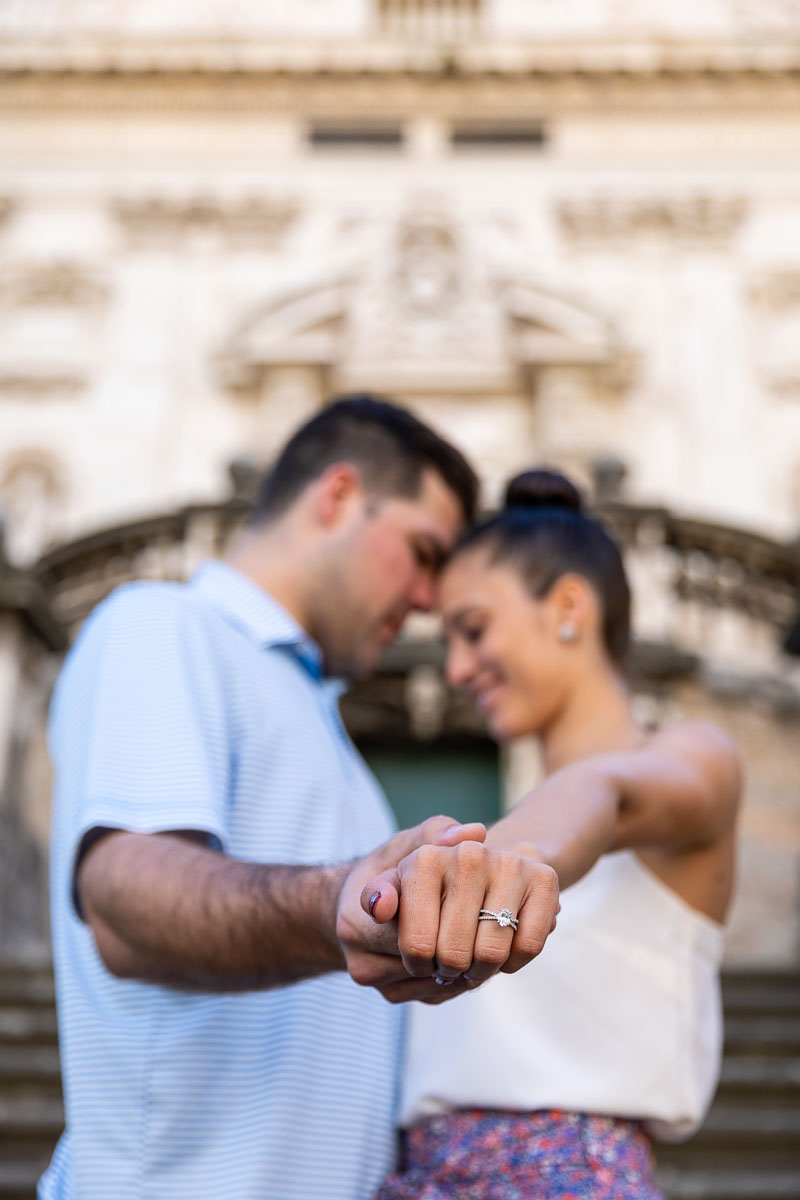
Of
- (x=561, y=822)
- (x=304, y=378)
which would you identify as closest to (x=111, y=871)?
(x=561, y=822)

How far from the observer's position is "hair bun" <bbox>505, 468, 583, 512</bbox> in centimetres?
210

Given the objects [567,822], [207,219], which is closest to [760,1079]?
[567,822]

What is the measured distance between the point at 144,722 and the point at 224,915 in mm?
340

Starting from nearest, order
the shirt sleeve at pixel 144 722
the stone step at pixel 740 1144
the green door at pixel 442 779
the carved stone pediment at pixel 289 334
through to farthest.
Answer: the shirt sleeve at pixel 144 722 < the stone step at pixel 740 1144 < the green door at pixel 442 779 < the carved stone pediment at pixel 289 334

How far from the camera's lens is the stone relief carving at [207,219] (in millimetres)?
13633

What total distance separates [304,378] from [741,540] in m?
5.92

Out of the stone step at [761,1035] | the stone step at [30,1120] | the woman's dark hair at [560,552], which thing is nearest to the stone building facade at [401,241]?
the stone step at [761,1035]

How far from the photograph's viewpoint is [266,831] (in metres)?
1.51

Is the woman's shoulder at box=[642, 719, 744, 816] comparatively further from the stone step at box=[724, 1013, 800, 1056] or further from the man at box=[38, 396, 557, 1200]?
the stone step at box=[724, 1013, 800, 1056]

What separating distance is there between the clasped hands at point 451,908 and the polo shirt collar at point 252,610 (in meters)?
0.82

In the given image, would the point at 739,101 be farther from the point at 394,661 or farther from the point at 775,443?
the point at 394,661

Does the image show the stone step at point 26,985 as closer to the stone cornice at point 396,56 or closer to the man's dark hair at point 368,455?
the man's dark hair at point 368,455

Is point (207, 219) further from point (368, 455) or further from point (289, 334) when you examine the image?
point (368, 455)

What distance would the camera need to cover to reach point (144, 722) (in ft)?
4.57
